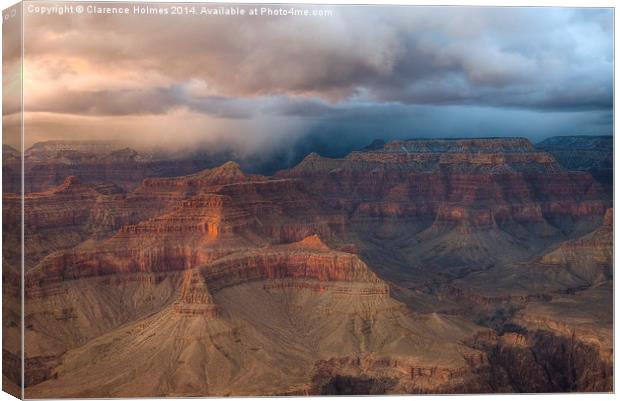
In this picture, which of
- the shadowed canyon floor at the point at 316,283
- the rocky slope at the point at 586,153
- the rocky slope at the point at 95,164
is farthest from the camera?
the rocky slope at the point at 586,153

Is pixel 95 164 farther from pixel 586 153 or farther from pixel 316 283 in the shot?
pixel 586 153

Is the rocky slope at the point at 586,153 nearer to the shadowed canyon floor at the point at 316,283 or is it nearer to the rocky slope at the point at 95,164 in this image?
the shadowed canyon floor at the point at 316,283

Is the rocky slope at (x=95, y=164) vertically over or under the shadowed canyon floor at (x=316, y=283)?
over

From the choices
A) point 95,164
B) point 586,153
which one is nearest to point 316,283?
point 95,164

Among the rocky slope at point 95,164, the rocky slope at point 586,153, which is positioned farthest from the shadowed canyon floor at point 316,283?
the rocky slope at point 586,153

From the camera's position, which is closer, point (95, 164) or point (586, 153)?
point (95, 164)

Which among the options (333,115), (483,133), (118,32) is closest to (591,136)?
(483,133)

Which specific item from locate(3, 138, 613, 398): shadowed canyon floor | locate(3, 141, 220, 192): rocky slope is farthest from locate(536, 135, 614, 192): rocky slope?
locate(3, 141, 220, 192): rocky slope

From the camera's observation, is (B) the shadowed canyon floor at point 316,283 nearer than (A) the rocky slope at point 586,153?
Yes

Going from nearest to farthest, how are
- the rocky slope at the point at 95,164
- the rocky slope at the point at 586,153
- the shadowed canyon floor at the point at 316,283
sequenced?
1. the shadowed canyon floor at the point at 316,283
2. the rocky slope at the point at 95,164
3. the rocky slope at the point at 586,153
